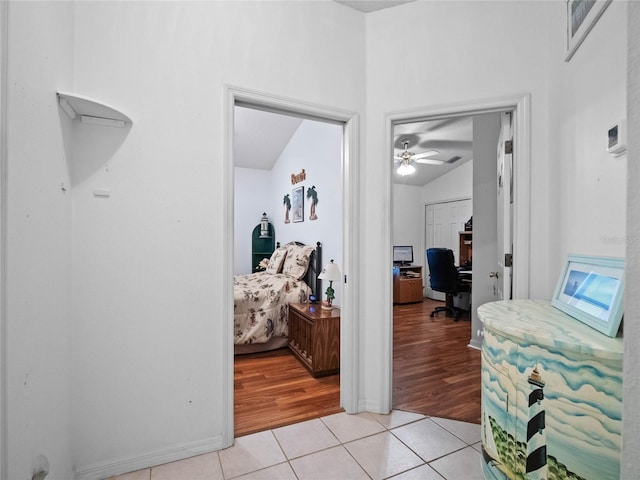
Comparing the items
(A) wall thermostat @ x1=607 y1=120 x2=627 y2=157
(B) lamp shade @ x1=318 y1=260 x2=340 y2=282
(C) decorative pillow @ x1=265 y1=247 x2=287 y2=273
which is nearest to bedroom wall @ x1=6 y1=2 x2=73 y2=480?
(B) lamp shade @ x1=318 y1=260 x2=340 y2=282

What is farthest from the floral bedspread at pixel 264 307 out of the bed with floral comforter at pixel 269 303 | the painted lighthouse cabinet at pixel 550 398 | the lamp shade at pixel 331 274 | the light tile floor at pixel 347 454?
the painted lighthouse cabinet at pixel 550 398

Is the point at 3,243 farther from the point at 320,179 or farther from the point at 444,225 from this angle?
the point at 444,225

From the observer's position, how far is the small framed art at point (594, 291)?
1.10m

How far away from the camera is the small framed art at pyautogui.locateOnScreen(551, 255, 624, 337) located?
1.10 m

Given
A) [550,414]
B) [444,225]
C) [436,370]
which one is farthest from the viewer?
[444,225]

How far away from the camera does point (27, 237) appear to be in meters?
1.13

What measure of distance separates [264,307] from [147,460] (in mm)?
1734

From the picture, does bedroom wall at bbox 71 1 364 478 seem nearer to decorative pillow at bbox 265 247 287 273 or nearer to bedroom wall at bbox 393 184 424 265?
decorative pillow at bbox 265 247 287 273

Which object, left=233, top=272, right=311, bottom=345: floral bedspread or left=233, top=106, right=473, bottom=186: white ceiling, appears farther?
left=233, top=106, right=473, bottom=186: white ceiling

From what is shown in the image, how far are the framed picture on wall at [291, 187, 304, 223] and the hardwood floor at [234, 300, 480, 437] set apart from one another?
6.33ft

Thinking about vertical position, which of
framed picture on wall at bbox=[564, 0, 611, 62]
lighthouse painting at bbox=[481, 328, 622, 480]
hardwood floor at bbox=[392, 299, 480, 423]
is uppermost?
framed picture on wall at bbox=[564, 0, 611, 62]

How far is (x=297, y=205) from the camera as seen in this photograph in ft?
15.6

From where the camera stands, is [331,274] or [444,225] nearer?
[331,274]

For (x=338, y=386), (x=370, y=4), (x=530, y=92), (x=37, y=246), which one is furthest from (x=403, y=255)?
(x=37, y=246)
